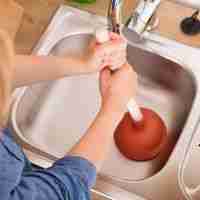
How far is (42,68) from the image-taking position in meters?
0.88

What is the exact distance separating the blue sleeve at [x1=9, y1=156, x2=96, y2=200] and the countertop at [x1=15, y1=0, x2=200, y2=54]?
1.43ft

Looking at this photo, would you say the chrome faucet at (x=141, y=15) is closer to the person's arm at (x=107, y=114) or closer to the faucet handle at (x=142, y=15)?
the faucet handle at (x=142, y=15)

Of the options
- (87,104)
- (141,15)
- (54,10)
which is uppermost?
(141,15)

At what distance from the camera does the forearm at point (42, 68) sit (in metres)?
0.87

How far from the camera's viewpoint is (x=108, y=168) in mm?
1024

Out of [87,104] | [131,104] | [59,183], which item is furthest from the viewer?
[87,104]

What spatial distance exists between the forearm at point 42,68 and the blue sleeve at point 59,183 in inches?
8.1

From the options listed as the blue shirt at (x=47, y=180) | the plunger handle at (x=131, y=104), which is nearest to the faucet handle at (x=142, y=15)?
the plunger handle at (x=131, y=104)

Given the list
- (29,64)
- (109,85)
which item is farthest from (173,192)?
(29,64)

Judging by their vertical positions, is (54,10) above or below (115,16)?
below

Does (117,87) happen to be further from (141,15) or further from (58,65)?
(141,15)

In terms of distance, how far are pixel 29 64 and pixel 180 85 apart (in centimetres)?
36

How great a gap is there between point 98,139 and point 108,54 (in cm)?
14

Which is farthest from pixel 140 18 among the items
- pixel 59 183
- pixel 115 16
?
pixel 59 183
